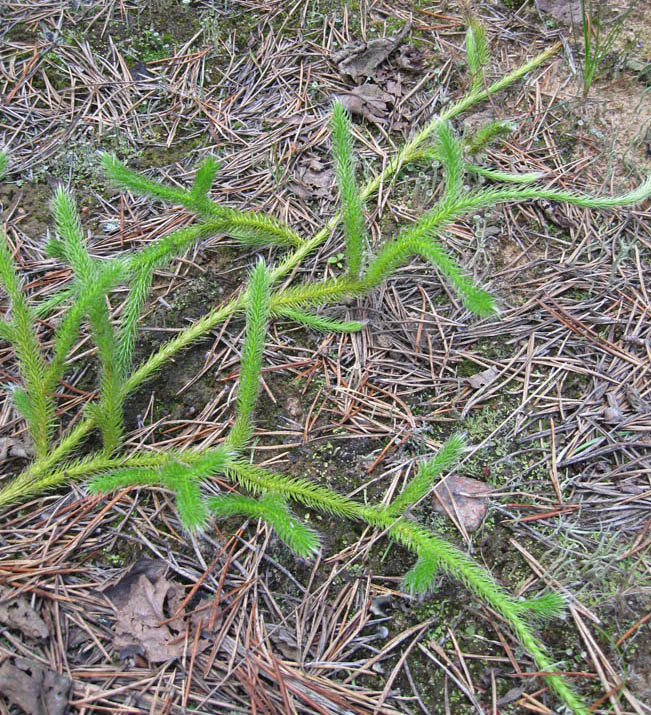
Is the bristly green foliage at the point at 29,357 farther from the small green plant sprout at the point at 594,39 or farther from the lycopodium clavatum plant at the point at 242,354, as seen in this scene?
the small green plant sprout at the point at 594,39

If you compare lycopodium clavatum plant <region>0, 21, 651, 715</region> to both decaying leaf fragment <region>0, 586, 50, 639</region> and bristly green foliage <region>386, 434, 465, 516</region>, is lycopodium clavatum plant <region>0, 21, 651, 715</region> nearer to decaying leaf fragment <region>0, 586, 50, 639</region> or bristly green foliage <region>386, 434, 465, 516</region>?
bristly green foliage <region>386, 434, 465, 516</region>

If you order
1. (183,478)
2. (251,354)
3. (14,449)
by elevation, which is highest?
(251,354)

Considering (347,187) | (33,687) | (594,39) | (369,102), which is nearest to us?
(33,687)

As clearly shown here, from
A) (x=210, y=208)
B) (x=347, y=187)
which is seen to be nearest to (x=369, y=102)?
(x=347, y=187)

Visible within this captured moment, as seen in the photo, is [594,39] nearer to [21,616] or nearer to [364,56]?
[364,56]

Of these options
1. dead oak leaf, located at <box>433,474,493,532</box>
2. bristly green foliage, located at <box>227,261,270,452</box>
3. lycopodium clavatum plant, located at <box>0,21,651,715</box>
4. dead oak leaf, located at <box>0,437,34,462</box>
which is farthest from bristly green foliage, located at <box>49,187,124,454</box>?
dead oak leaf, located at <box>433,474,493,532</box>

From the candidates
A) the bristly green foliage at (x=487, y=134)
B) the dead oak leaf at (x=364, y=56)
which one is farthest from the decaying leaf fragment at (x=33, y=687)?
the dead oak leaf at (x=364, y=56)
